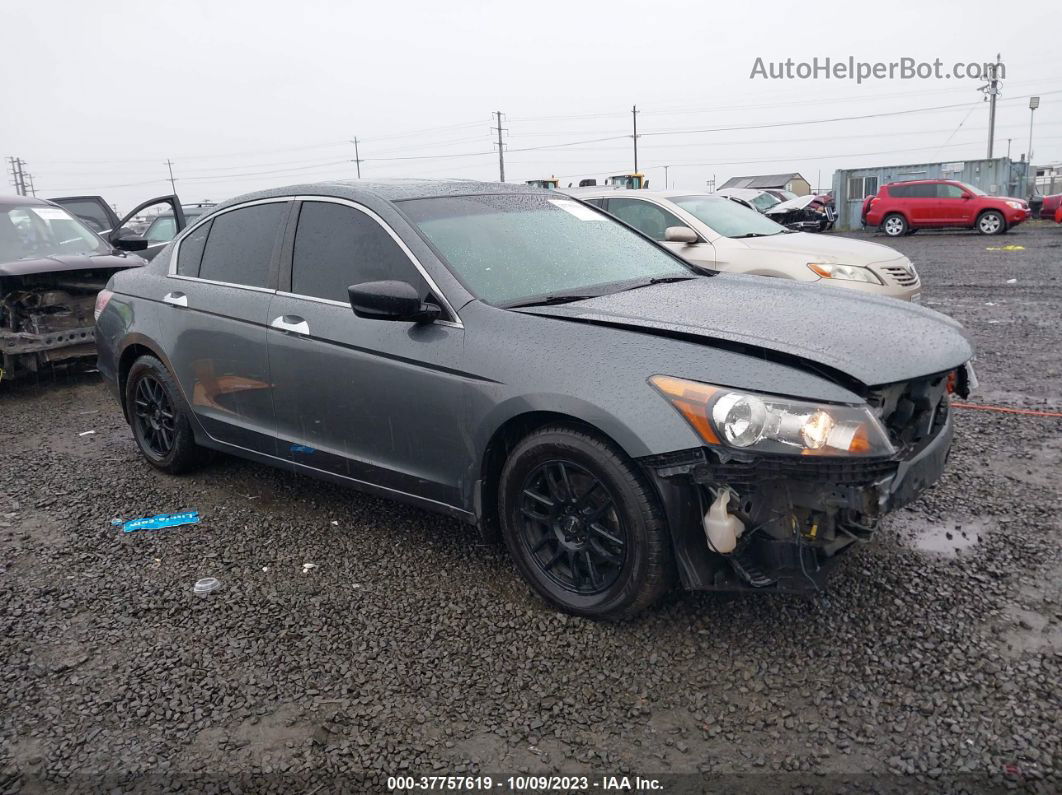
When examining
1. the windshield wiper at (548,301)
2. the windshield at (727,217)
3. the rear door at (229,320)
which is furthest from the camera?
the windshield at (727,217)

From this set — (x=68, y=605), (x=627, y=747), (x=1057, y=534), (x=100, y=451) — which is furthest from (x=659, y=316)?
(x=100, y=451)

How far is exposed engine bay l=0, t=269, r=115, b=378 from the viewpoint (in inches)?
278

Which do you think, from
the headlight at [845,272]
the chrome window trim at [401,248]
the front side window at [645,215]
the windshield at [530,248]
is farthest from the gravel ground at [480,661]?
the front side window at [645,215]

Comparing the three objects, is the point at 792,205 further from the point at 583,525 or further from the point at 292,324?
the point at 583,525

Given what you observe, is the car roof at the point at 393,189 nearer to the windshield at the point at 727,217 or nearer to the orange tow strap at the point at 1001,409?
the orange tow strap at the point at 1001,409

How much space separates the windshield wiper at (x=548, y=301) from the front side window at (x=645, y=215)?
17.2 ft

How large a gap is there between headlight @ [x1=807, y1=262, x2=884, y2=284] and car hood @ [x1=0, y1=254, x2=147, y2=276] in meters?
6.22

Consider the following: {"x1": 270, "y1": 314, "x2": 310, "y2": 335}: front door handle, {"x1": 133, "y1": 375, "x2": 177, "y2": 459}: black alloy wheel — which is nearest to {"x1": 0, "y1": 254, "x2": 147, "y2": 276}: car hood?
{"x1": 133, "y1": 375, "x2": 177, "y2": 459}: black alloy wheel

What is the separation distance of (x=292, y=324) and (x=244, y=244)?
0.78 metres

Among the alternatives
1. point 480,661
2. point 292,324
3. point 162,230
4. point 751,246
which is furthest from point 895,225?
point 480,661

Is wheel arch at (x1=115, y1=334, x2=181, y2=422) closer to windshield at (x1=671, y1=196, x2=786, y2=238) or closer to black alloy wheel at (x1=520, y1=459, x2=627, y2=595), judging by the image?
black alloy wheel at (x1=520, y1=459, x2=627, y2=595)

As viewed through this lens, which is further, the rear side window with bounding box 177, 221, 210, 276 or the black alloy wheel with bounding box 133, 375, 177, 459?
the black alloy wheel with bounding box 133, 375, 177, 459

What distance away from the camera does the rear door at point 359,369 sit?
334 cm

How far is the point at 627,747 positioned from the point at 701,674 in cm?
46
